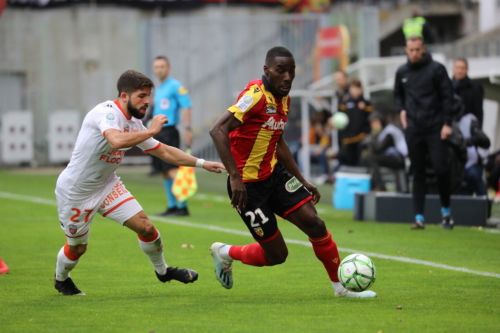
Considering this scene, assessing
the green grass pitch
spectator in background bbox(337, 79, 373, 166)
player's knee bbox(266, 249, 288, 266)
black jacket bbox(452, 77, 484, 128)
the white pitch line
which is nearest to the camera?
the green grass pitch

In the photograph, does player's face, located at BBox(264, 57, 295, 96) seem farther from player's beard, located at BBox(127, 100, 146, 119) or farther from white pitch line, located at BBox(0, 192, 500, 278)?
white pitch line, located at BBox(0, 192, 500, 278)

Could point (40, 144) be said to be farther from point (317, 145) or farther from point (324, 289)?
point (324, 289)

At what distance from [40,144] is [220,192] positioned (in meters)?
11.3

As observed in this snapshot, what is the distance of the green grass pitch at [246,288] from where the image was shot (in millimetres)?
5652

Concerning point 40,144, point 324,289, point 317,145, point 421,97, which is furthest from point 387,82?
point 40,144

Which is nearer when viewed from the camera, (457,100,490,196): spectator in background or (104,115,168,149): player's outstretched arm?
(104,115,168,149): player's outstretched arm

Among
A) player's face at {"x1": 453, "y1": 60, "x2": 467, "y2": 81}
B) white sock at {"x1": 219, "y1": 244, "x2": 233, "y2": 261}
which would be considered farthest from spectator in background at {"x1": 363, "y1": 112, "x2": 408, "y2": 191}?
white sock at {"x1": 219, "y1": 244, "x2": 233, "y2": 261}

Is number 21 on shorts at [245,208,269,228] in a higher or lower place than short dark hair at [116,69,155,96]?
lower

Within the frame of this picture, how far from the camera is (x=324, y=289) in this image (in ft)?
23.1

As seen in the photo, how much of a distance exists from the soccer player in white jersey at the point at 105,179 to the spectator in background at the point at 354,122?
10927 mm

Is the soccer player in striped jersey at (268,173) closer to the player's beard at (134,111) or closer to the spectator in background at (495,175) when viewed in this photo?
the player's beard at (134,111)

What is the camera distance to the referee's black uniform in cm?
1088

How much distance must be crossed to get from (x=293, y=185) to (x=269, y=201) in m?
0.23

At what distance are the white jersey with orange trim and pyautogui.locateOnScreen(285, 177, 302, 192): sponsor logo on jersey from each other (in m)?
1.10
